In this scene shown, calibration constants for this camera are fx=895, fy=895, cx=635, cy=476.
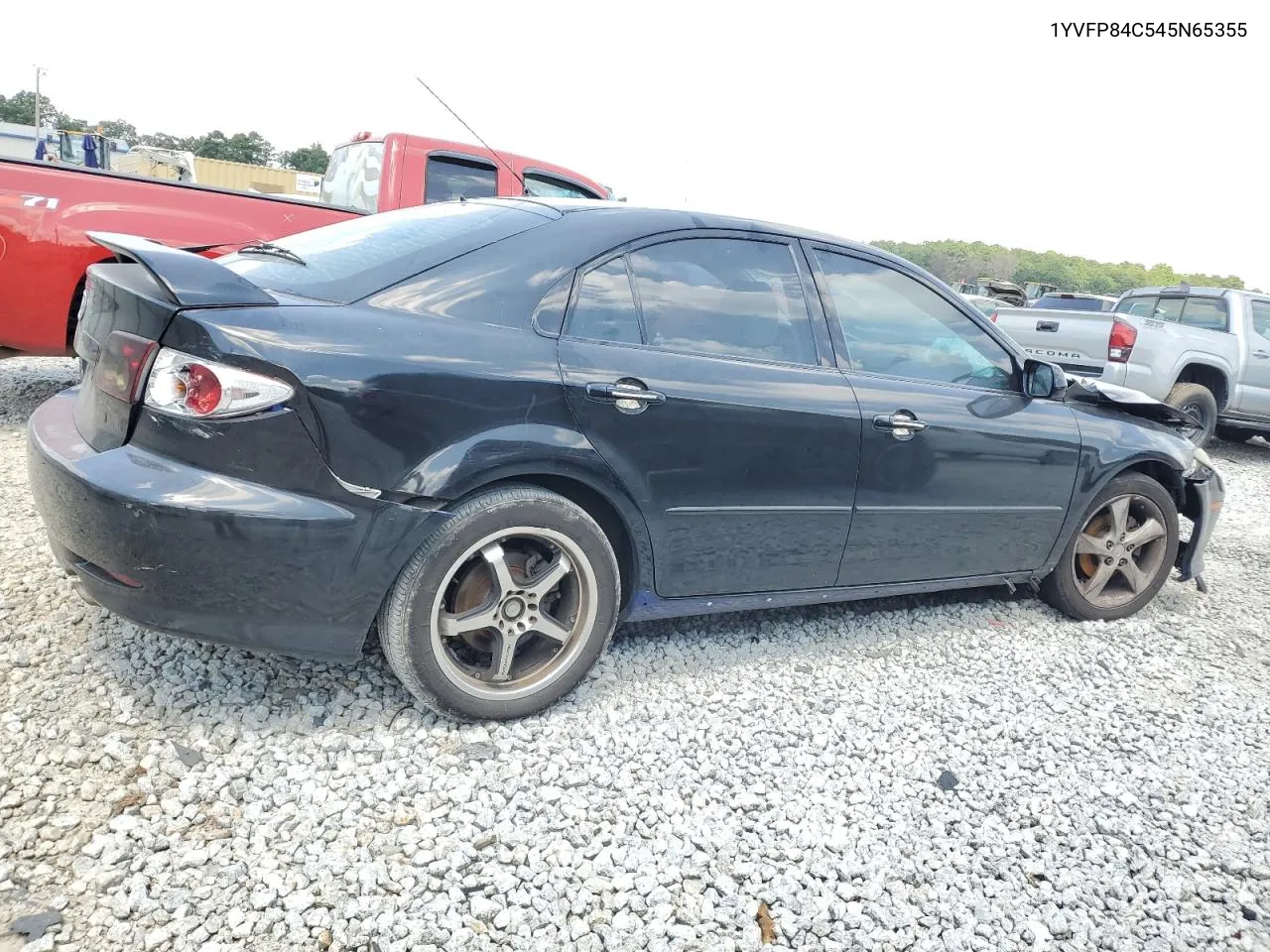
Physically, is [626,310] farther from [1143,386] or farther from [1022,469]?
[1143,386]

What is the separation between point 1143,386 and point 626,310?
7.63 metres

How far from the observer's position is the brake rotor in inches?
103

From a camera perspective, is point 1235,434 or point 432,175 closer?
point 432,175

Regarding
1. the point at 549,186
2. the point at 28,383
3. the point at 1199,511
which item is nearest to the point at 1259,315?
the point at 1199,511

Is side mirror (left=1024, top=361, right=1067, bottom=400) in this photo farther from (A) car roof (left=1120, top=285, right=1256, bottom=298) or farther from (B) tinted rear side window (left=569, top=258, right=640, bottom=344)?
(A) car roof (left=1120, top=285, right=1256, bottom=298)

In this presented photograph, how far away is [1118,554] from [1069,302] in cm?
1304

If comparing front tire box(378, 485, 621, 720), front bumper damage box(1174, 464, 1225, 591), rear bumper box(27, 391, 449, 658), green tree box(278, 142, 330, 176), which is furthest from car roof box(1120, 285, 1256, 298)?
green tree box(278, 142, 330, 176)

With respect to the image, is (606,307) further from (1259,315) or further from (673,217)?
(1259,315)

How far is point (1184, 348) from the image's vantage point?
8922 millimetres

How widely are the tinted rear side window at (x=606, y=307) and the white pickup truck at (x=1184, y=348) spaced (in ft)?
23.3

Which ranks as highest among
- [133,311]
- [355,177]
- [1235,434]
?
→ [355,177]

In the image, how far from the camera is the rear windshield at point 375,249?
8.44ft

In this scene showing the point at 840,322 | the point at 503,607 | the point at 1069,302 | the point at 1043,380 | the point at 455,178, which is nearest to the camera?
the point at 503,607

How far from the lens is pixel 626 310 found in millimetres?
2834
